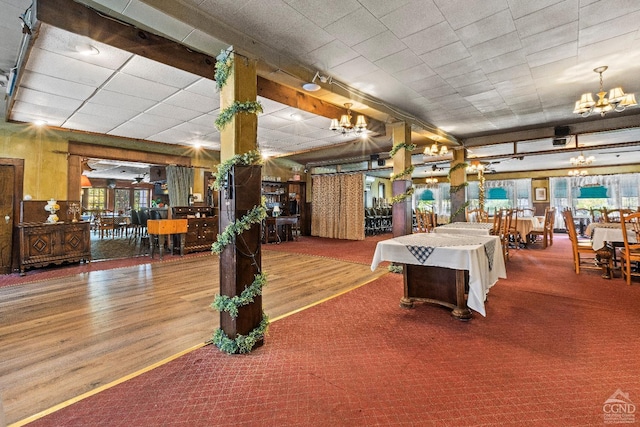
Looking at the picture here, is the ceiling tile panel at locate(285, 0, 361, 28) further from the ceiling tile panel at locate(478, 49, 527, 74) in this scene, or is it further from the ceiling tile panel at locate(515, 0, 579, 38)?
the ceiling tile panel at locate(478, 49, 527, 74)

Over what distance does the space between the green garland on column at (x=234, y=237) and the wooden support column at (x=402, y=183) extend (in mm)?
3449

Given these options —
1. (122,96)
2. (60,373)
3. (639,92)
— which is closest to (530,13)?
(639,92)

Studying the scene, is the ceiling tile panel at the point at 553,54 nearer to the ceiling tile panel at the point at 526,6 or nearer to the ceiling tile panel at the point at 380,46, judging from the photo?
the ceiling tile panel at the point at 526,6

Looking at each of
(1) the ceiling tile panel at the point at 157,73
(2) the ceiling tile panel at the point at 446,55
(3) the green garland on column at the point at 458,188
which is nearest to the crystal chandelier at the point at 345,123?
(2) the ceiling tile panel at the point at 446,55

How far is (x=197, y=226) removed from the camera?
→ 7391 millimetres

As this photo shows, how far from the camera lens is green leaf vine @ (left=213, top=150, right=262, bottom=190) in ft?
8.16

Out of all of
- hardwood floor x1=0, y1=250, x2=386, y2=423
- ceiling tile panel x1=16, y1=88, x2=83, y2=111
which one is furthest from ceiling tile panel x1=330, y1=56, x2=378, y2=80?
ceiling tile panel x1=16, y1=88, x2=83, y2=111

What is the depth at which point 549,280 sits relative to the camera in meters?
4.53

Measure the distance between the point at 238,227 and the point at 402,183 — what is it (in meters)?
3.75

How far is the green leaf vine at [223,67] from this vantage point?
2641mm

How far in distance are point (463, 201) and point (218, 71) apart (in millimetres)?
7017

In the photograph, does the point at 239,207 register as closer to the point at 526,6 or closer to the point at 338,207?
the point at 526,6

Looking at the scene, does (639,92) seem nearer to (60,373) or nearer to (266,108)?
(266,108)

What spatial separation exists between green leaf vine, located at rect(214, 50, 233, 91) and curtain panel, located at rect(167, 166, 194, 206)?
595 centimetres
